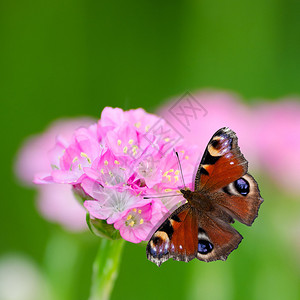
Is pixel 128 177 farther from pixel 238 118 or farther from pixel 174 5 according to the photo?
pixel 174 5

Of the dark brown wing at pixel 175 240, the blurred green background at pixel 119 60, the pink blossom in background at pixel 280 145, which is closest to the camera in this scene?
the dark brown wing at pixel 175 240

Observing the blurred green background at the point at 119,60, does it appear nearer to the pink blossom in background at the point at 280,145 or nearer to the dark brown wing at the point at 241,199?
the pink blossom in background at the point at 280,145

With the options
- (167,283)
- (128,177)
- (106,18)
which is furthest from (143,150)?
(106,18)

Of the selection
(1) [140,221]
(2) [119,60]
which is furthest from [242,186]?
(2) [119,60]

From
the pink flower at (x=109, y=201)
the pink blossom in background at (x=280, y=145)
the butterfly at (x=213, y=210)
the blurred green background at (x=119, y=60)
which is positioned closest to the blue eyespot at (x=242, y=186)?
the butterfly at (x=213, y=210)

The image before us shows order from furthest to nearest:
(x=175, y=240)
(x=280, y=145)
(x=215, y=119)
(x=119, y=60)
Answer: (x=119, y=60), (x=215, y=119), (x=280, y=145), (x=175, y=240)

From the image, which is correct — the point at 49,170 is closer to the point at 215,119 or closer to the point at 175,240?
the point at 215,119
